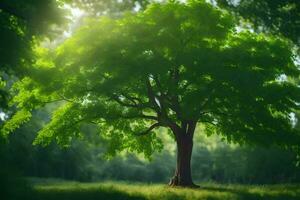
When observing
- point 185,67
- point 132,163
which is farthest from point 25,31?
point 132,163

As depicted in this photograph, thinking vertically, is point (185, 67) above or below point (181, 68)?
below

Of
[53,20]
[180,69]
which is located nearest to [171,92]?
[180,69]

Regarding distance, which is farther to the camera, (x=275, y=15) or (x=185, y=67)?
(x=185, y=67)

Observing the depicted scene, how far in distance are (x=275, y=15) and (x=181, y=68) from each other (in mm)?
7244

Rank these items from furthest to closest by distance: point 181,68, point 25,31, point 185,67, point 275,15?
point 181,68 → point 185,67 → point 275,15 → point 25,31

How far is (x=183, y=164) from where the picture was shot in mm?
29797

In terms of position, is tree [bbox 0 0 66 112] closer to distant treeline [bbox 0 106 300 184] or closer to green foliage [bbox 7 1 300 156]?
green foliage [bbox 7 1 300 156]

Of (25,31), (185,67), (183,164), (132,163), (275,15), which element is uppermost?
(275,15)

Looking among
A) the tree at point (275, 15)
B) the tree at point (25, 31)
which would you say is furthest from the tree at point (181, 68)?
the tree at point (25, 31)

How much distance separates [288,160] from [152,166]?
2836 centimetres

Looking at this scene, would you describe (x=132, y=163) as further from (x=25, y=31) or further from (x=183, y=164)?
(x=25, y=31)

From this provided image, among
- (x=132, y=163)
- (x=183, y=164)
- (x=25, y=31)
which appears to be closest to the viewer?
(x=25, y=31)

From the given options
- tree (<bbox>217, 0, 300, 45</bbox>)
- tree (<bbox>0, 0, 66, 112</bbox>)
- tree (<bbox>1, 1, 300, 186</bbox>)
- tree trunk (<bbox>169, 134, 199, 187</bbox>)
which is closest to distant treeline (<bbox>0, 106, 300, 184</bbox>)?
tree trunk (<bbox>169, 134, 199, 187</bbox>)

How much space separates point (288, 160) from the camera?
58750 millimetres
